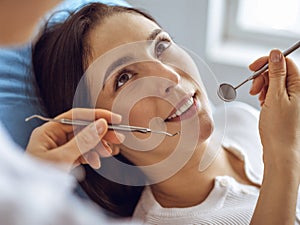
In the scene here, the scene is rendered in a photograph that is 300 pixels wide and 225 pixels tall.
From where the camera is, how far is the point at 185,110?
95 centimetres

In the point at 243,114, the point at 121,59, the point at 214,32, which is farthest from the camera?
the point at 214,32

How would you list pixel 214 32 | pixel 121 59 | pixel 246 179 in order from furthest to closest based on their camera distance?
pixel 214 32 < pixel 246 179 < pixel 121 59

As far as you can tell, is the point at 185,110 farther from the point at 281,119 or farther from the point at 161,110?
the point at 281,119

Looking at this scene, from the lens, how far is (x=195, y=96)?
0.97m

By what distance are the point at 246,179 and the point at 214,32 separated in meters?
0.65

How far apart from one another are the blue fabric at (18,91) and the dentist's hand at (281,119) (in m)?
0.36

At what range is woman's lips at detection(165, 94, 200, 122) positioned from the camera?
0.94 meters

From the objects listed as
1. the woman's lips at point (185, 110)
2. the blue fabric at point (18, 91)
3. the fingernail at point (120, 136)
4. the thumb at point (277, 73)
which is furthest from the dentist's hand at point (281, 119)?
the blue fabric at point (18, 91)

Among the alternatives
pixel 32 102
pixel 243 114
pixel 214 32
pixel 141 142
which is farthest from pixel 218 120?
pixel 214 32

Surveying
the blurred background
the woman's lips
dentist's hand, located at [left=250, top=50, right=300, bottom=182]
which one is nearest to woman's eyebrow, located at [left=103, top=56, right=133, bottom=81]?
the woman's lips

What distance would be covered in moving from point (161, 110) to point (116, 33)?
0.15m

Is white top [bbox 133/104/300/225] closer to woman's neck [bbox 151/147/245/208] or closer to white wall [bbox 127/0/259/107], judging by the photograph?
woman's neck [bbox 151/147/245/208]

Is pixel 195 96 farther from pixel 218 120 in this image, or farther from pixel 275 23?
pixel 275 23

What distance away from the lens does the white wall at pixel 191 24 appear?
1.53 metres
